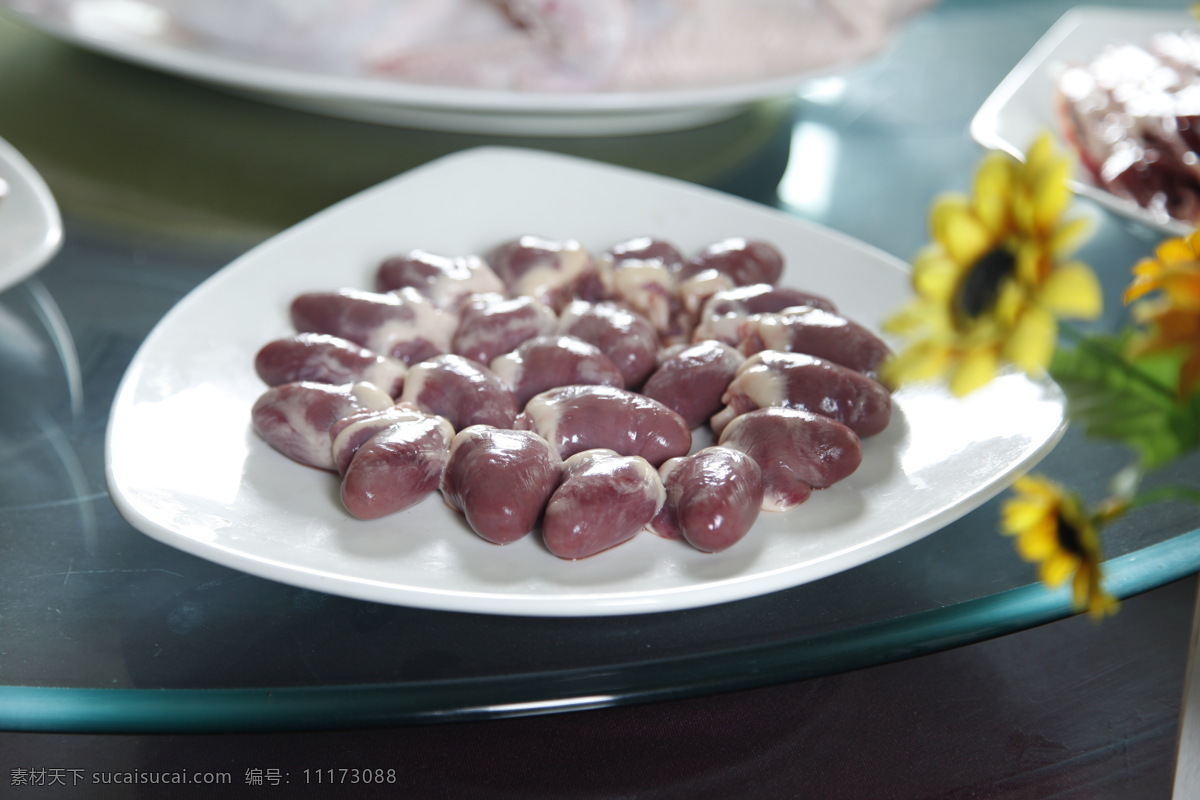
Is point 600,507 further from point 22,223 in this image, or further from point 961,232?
point 22,223

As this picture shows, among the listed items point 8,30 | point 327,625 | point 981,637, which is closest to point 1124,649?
point 981,637

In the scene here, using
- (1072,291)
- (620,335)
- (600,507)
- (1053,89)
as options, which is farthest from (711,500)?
(1053,89)

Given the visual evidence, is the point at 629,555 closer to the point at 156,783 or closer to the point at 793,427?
the point at 793,427

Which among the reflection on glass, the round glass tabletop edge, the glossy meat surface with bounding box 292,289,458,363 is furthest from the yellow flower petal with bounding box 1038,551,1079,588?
the reflection on glass

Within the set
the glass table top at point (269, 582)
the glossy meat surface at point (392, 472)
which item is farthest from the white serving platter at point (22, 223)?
the glossy meat surface at point (392, 472)

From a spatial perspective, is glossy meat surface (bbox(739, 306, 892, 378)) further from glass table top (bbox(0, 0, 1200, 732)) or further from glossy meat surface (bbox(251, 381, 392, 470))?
glossy meat surface (bbox(251, 381, 392, 470))

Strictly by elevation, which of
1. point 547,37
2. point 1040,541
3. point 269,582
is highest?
point 1040,541
